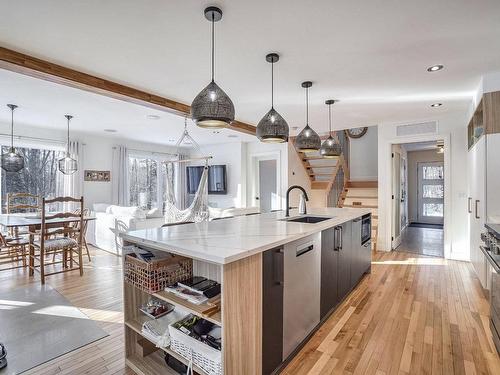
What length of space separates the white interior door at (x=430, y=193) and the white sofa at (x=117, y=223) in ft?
26.0

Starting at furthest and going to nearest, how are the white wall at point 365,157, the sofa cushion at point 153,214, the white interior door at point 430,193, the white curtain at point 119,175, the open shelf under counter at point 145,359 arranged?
1. the white interior door at point 430,193
2. the white wall at point 365,157
3. the white curtain at point 119,175
4. the sofa cushion at point 153,214
5. the open shelf under counter at point 145,359

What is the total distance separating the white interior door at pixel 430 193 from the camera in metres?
8.11

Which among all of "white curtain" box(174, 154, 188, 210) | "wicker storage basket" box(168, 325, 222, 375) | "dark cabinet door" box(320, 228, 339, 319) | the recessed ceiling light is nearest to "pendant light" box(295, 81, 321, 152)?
"dark cabinet door" box(320, 228, 339, 319)

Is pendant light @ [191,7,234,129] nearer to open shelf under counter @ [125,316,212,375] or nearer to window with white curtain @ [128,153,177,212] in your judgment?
open shelf under counter @ [125,316,212,375]

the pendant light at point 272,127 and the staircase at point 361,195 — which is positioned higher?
the pendant light at point 272,127

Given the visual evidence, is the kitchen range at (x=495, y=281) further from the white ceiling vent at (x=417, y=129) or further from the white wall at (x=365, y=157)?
the white wall at (x=365, y=157)

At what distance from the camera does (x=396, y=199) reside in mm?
5395

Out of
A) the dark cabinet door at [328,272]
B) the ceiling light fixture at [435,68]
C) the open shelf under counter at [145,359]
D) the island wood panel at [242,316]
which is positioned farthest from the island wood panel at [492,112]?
the open shelf under counter at [145,359]

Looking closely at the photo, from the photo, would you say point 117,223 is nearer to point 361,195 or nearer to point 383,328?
point 383,328

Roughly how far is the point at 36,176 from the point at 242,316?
5.99 meters

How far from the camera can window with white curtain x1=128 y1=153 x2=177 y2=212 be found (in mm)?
7000

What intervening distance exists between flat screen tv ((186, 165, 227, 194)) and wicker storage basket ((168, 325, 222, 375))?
19.4ft

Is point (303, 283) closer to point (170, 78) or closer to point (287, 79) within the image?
point (287, 79)

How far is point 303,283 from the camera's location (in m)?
1.93
